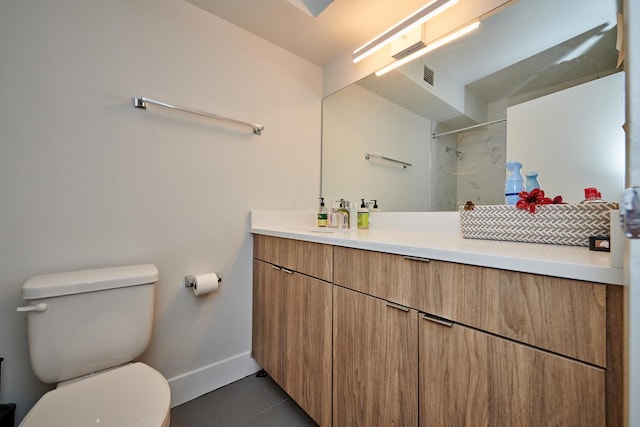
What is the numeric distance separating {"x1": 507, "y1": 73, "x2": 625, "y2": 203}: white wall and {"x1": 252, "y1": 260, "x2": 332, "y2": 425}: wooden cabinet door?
0.96 meters

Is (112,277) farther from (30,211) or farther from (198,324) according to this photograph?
(198,324)

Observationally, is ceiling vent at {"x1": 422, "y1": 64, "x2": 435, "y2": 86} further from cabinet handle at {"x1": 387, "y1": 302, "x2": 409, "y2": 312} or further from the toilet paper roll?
the toilet paper roll

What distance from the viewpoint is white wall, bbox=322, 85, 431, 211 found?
142 cm

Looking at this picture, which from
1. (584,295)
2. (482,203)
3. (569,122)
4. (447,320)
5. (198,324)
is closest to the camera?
(584,295)

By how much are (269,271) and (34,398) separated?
3.27ft

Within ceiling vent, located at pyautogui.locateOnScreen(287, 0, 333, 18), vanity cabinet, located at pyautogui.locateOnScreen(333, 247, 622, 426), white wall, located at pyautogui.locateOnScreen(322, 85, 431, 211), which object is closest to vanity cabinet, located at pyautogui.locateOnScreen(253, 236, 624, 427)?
vanity cabinet, located at pyautogui.locateOnScreen(333, 247, 622, 426)

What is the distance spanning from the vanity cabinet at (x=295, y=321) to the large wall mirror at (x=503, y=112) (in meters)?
0.73

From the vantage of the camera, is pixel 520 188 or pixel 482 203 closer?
pixel 520 188

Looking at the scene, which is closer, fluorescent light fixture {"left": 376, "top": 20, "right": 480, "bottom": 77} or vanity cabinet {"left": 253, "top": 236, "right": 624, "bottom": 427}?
vanity cabinet {"left": 253, "top": 236, "right": 624, "bottom": 427}

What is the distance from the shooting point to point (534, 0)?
99 centimetres

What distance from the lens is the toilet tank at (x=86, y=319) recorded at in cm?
83

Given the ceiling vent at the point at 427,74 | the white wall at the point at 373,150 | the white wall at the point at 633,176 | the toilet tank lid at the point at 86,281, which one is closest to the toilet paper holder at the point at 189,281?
the toilet tank lid at the point at 86,281

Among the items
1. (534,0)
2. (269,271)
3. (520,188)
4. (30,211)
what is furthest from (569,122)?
(30,211)

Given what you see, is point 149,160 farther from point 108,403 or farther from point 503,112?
point 503,112
